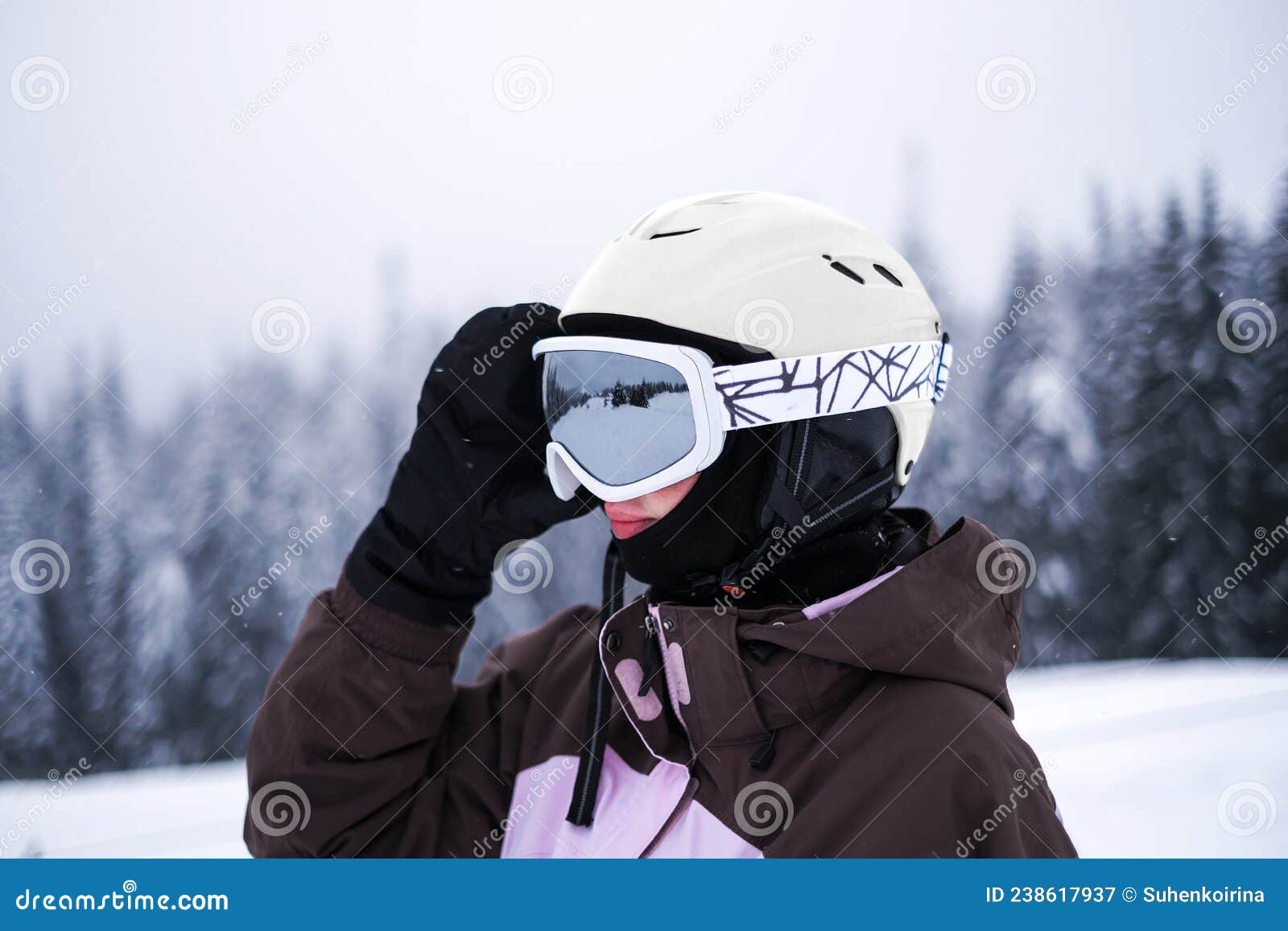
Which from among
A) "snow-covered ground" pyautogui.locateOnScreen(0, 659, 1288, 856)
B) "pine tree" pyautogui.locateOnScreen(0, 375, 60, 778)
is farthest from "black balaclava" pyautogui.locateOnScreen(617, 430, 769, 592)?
"pine tree" pyautogui.locateOnScreen(0, 375, 60, 778)

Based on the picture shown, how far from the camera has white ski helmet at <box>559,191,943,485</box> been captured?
179 centimetres

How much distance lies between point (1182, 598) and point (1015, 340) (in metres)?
2.22

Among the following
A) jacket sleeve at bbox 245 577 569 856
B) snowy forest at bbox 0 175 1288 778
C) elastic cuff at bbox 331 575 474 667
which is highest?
elastic cuff at bbox 331 575 474 667

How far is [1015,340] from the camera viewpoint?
21.6ft

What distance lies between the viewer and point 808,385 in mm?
1758

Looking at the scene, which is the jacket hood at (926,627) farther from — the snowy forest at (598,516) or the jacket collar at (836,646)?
the snowy forest at (598,516)

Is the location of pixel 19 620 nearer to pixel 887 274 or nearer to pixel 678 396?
pixel 678 396

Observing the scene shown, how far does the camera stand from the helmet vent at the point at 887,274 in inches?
76.5

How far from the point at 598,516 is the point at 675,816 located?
475cm

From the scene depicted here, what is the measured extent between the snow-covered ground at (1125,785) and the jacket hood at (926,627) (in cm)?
161

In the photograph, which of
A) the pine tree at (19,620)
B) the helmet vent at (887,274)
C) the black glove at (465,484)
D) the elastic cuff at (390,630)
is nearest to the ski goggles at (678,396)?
the helmet vent at (887,274)

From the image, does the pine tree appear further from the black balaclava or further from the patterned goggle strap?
the patterned goggle strap

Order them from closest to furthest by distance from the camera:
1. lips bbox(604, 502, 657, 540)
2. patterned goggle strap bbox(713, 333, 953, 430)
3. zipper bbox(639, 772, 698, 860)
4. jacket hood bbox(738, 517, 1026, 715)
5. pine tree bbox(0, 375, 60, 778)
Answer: jacket hood bbox(738, 517, 1026, 715) → zipper bbox(639, 772, 698, 860) → patterned goggle strap bbox(713, 333, 953, 430) → lips bbox(604, 502, 657, 540) → pine tree bbox(0, 375, 60, 778)

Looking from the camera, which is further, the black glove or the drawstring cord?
the black glove
